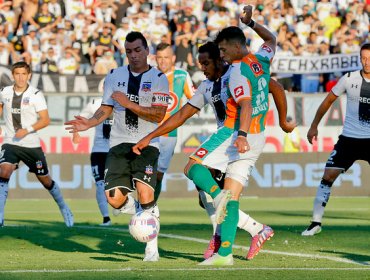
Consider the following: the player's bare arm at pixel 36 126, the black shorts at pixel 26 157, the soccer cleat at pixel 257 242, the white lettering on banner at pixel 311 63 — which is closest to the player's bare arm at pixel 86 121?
the soccer cleat at pixel 257 242

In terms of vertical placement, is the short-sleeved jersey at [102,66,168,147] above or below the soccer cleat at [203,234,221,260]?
above

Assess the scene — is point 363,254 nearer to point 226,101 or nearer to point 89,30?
point 226,101

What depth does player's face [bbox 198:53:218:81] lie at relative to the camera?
36.0 ft

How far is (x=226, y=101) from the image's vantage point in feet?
34.6

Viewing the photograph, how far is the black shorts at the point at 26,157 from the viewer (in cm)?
1634

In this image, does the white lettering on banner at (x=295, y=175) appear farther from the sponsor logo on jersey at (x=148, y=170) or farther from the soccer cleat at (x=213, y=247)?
the soccer cleat at (x=213, y=247)

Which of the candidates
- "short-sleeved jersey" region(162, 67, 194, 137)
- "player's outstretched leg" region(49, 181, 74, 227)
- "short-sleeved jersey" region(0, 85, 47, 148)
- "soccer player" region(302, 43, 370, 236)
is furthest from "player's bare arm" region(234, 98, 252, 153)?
"short-sleeved jersey" region(0, 85, 47, 148)

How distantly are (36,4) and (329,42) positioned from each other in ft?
29.1

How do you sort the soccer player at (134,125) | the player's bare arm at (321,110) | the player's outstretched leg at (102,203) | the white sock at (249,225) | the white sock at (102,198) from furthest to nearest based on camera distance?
the white sock at (102,198), the player's outstretched leg at (102,203), the player's bare arm at (321,110), the soccer player at (134,125), the white sock at (249,225)

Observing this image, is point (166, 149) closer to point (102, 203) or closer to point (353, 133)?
point (102, 203)

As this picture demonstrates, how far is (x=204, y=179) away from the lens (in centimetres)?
1031

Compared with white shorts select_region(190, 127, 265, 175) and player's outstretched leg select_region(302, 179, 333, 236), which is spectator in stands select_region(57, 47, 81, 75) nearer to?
player's outstretched leg select_region(302, 179, 333, 236)

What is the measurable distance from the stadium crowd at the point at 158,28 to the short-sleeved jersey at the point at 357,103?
42.6 ft

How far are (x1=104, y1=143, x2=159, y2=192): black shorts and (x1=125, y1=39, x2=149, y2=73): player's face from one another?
0.84 meters
